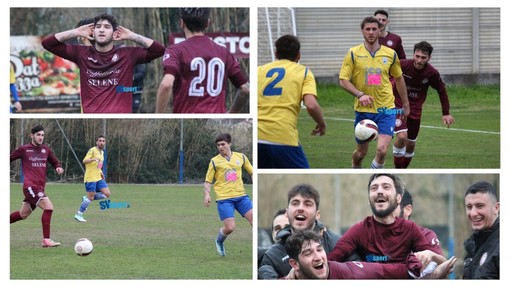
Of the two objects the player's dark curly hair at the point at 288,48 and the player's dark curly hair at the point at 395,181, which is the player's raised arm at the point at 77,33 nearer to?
the player's dark curly hair at the point at 288,48

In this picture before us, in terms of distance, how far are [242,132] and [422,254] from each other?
81.5 inches

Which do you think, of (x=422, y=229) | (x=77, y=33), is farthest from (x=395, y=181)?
(x=77, y=33)

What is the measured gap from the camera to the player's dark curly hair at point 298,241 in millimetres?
8477

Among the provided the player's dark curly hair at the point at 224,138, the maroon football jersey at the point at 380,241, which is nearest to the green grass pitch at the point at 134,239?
the player's dark curly hair at the point at 224,138

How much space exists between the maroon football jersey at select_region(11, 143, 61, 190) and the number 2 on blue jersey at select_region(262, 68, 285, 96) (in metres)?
2.54

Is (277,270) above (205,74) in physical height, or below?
below

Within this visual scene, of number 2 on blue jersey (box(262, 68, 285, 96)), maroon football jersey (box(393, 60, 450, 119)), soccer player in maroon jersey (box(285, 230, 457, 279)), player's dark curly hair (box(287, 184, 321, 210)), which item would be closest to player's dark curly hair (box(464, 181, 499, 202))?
soccer player in maroon jersey (box(285, 230, 457, 279))

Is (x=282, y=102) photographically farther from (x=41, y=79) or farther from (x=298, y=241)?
(x=41, y=79)

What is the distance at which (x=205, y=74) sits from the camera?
30.1 feet

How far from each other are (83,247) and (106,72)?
1805mm

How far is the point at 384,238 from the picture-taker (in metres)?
8.61

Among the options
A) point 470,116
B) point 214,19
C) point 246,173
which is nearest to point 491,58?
point 470,116

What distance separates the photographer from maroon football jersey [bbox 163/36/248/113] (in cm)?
908

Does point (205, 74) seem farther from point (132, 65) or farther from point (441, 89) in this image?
point (441, 89)
